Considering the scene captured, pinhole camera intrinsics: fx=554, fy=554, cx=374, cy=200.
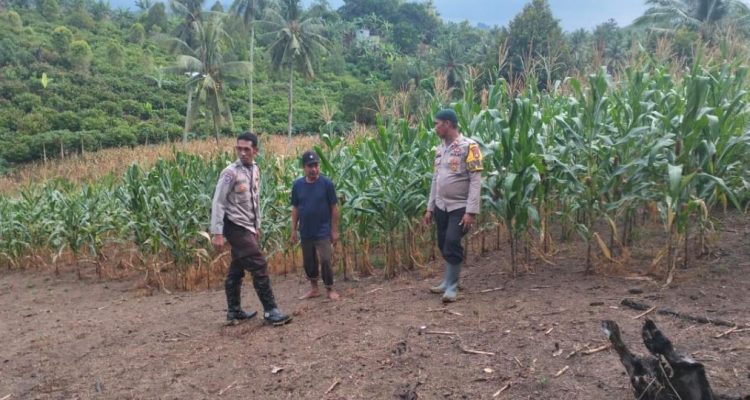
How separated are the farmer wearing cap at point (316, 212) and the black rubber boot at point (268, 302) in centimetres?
73

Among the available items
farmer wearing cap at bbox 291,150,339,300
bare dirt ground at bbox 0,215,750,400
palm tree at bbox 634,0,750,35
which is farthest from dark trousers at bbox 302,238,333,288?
palm tree at bbox 634,0,750,35

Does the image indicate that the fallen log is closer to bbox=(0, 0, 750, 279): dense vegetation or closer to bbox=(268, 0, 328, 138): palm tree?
bbox=(0, 0, 750, 279): dense vegetation

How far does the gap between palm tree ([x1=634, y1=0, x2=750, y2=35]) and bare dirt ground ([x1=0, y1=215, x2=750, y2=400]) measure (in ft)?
108

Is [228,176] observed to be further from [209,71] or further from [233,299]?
[209,71]

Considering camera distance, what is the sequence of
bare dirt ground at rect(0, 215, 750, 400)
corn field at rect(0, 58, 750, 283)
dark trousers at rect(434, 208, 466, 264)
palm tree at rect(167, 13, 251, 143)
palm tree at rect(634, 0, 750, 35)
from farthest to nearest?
palm tree at rect(634, 0, 750, 35)
palm tree at rect(167, 13, 251, 143)
dark trousers at rect(434, 208, 466, 264)
corn field at rect(0, 58, 750, 283)
bare dirt ground at rect(0, 215, 750, 400)

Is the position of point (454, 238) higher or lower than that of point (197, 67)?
lower

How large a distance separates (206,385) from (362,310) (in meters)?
1.49

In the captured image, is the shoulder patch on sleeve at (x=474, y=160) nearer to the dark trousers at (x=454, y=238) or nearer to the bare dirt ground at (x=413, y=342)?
the dark trousers at (x=454, y=238)

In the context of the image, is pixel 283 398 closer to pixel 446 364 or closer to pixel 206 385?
pixel 206 385

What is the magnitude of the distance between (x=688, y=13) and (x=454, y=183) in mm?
37677

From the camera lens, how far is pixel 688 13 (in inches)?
1373

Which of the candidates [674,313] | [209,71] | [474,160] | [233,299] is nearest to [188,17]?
[209,71]

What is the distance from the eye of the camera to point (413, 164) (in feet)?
18.7

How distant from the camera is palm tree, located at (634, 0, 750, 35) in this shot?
32.6 metres
